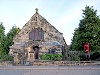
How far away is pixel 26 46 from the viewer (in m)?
43.2

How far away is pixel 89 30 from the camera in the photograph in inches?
1593

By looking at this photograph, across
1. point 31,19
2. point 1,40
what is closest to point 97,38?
point 31,19

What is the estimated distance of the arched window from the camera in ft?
155

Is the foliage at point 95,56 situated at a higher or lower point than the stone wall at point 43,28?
lower

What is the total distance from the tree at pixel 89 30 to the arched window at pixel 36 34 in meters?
8.56

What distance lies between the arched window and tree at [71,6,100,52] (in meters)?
8.56

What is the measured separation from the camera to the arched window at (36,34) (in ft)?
155

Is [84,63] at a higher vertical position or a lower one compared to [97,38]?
lower

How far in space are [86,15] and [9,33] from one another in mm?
26551

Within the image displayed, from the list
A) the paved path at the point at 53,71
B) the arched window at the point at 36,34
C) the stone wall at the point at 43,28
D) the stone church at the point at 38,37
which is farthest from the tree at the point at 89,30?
the paved path at the point at 53,71

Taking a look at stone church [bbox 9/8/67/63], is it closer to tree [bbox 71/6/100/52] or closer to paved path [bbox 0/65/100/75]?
tree [bbox 71/6/100/52]

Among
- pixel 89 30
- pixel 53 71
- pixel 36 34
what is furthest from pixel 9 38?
pixel 53 71

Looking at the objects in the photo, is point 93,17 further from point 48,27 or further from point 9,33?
point 9,33

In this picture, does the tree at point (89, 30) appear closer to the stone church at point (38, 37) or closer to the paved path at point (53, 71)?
the stone church at point (38, 37)
